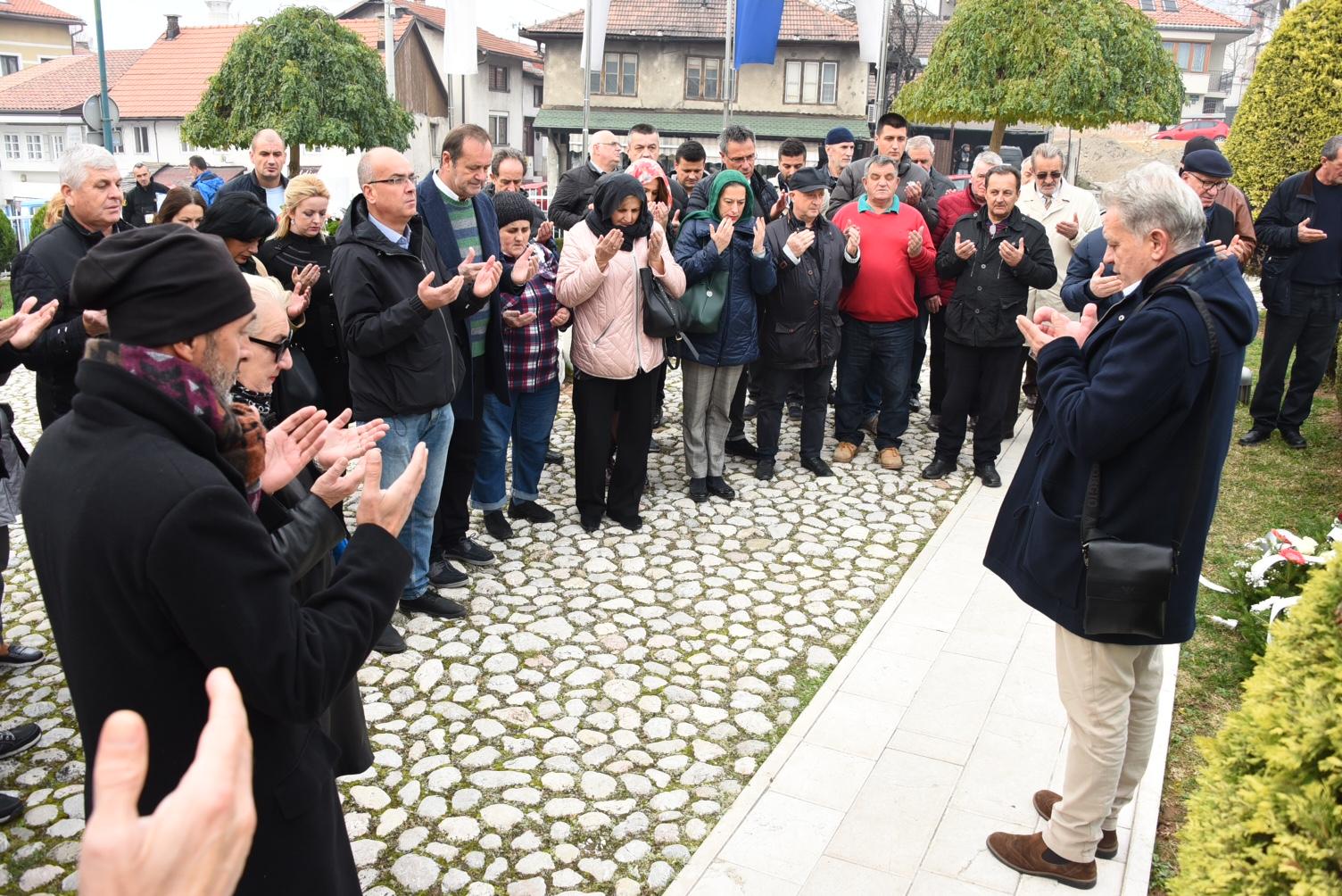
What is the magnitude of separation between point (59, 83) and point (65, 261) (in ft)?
181

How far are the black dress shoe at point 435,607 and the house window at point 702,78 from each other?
A: 134ft

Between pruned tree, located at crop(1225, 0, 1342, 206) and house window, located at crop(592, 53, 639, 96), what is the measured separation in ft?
112

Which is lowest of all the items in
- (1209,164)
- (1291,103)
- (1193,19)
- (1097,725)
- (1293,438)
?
(1293,438)

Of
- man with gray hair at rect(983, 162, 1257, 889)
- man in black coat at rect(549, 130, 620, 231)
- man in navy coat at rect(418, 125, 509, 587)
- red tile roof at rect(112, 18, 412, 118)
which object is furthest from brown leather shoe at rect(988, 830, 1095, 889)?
red tile roof at rect(112, 18, 412, 118)

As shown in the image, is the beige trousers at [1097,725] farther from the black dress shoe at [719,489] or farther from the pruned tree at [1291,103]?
the pruned tree at [1291,103]

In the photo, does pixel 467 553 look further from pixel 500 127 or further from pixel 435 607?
pixel 500 127

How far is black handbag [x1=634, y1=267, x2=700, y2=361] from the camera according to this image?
649 cm

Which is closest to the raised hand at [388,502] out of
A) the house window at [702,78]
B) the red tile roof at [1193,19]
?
the house window at [702,78]

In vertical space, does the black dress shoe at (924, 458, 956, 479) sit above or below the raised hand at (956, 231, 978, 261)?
below

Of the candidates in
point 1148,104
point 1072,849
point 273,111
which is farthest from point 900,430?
point 273,111

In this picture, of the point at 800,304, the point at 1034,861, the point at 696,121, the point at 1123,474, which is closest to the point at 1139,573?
the point at 1123,474

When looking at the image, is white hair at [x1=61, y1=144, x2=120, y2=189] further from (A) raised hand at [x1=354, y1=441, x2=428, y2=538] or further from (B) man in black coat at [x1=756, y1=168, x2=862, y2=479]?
(B) man in black coat at [x1=756, y1=168, x2=862, y2=479]

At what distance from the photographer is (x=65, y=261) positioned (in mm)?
4945

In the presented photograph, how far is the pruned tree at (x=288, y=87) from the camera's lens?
20.9 meters
